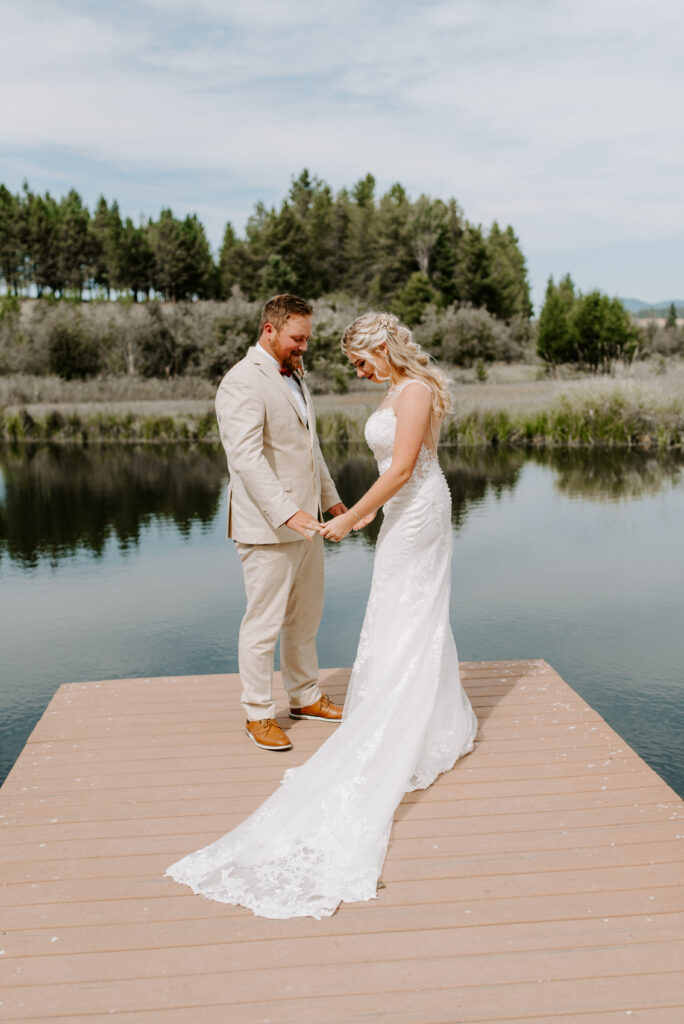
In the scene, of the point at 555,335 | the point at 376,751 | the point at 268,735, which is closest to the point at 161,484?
the point at 268,735

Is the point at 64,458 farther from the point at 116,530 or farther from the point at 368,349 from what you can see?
the point at 368,349

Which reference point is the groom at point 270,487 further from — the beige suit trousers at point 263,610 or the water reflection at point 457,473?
the water reflection at point 457,473

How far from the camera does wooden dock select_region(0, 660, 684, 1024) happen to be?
2.07m

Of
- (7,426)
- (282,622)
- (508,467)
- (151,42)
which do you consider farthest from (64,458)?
(151,42)

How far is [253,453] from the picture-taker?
3361 mm

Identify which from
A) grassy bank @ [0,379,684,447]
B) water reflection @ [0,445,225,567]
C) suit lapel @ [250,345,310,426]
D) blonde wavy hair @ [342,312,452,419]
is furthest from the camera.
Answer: grassy bank @ [0,379,684,447]

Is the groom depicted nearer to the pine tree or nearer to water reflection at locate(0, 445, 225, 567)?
water reflection at locate(0, 445, 225, 567)

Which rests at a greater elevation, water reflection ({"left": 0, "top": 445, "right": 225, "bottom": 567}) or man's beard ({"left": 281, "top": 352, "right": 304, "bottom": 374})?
man's beard ({"left": 281, "top": 352, "right": 304, "bottom": 374})

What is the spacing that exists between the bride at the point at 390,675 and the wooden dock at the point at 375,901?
12 centimetres

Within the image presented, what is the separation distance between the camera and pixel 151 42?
1487 inches

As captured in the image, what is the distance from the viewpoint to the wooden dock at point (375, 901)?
207cm

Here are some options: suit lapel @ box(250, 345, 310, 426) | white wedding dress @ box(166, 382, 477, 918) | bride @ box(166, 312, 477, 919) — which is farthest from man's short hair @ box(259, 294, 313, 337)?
white wedding dress @ box(166, 382, 477, 918)

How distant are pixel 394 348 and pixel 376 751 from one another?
134cm

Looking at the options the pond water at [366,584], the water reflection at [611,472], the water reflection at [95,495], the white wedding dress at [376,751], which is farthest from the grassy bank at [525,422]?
the white wedding dress at [376,751]
